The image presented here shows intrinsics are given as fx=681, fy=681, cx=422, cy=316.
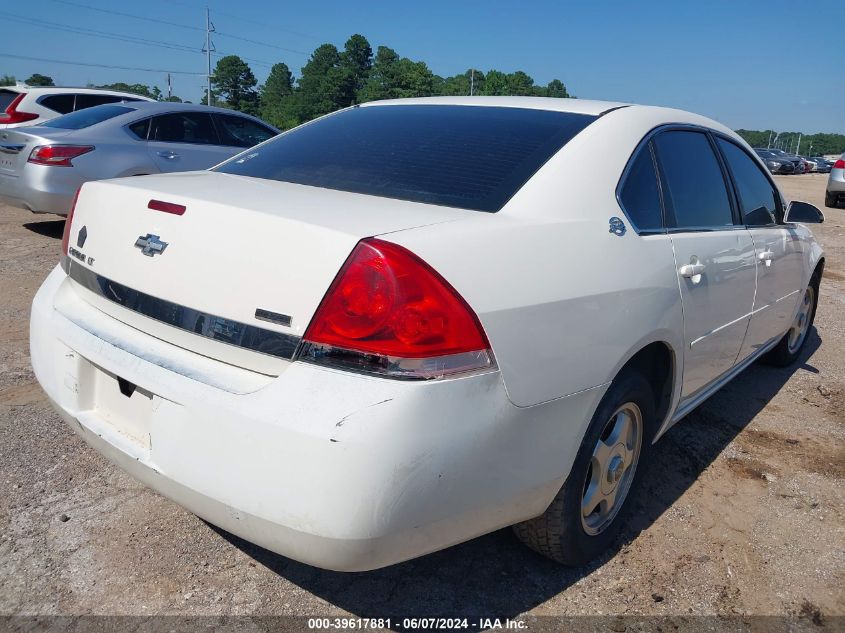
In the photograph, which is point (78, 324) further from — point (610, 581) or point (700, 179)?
point (700, 179)

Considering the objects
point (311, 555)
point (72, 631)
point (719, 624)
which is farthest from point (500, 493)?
point (72, 631)

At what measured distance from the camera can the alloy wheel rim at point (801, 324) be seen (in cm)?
454

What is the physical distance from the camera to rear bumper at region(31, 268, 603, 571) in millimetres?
1560

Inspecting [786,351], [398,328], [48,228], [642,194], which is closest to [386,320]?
[398,328]

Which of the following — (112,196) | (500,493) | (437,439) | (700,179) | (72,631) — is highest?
(700,179)

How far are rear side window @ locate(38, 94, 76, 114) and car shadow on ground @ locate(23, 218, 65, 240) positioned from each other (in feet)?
8.78

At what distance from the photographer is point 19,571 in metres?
2.19

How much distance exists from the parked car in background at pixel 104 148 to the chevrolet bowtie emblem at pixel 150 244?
5.37m

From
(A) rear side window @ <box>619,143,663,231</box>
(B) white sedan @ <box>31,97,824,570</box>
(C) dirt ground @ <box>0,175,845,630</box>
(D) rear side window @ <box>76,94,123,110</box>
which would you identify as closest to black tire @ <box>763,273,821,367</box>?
(C) dirt ground @ <box>0,175,845,630</box>

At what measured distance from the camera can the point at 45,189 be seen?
668 cm

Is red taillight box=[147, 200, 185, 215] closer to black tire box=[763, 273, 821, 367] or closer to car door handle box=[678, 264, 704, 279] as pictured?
car door handle box=[678, 264, 704, 279]

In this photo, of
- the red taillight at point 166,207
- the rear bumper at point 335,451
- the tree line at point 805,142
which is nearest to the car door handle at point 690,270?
the rear bumper at point 335,451

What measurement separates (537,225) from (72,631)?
177 centimetres

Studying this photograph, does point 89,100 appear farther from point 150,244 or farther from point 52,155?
point 150,244
